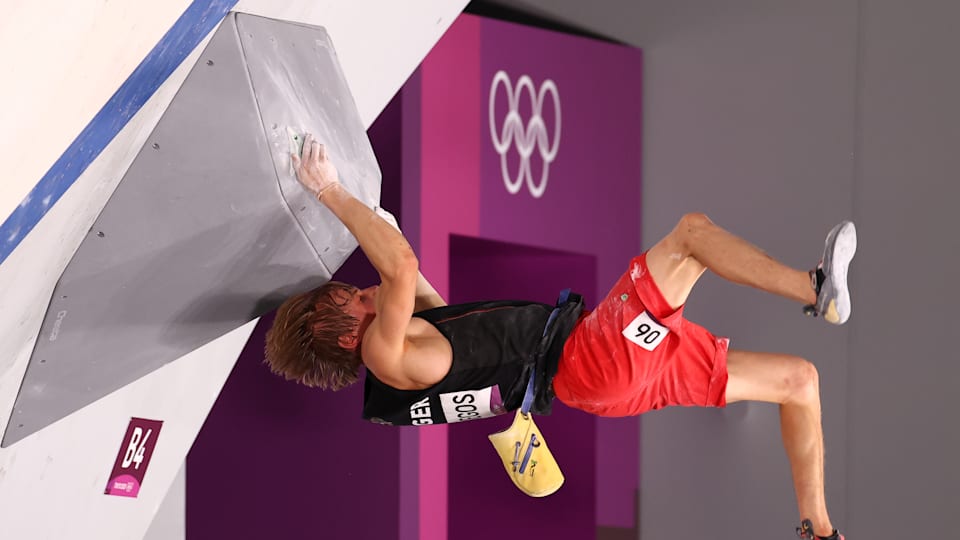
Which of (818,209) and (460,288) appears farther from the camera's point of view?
(460,288)

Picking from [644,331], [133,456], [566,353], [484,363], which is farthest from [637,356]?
[133,456]

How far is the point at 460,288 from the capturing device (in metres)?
5.55

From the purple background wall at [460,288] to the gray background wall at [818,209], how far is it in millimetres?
247

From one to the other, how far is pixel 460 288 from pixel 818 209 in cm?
163

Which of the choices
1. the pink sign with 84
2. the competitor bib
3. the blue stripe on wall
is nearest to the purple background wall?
the pink sign with 84

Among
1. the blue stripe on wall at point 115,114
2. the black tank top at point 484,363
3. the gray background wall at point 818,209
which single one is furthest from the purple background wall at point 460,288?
the blue stripe on wall at point 115,114

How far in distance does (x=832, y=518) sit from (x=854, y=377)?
2.10 ft

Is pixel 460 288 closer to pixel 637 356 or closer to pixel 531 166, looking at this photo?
pixel 531 166

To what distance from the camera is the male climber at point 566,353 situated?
108 inches

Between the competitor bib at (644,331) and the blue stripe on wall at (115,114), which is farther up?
the blue stripe on wall at (115,114)

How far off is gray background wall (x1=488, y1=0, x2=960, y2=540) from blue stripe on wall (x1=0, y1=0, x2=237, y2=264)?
3227 millimetres

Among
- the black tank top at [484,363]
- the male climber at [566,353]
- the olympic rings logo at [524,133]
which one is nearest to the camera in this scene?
the male climber at [566,353]

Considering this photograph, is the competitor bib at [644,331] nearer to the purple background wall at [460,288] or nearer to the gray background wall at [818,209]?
the purple background wall at [460,288]

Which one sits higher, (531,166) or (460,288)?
(531,166)
